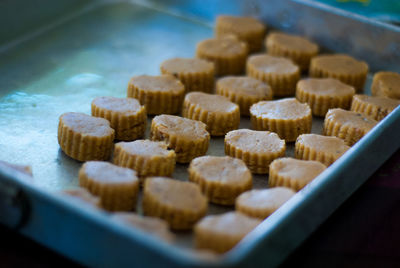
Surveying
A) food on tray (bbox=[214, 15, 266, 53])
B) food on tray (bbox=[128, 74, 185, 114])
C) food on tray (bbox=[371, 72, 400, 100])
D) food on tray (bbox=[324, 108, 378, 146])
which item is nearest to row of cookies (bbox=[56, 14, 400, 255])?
food on tray (bbox=[128, 74, 185, 114])

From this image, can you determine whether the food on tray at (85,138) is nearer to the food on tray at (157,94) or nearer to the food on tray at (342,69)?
the food on tray at (157,94)

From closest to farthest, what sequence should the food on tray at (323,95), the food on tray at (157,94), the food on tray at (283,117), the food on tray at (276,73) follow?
the food on tray at (283,117) → the food on tray at (157,94) → the food on tray at (323,95) → the food on tray at (276,73)

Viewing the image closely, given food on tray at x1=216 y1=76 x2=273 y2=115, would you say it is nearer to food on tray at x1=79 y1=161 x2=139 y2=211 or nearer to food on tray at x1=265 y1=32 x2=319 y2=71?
food on tray at x1=265 y1=32 x2=319 y2=71

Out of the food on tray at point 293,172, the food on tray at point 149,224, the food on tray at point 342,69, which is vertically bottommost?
the food on tray at point 149,224

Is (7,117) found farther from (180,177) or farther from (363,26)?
(363,26)

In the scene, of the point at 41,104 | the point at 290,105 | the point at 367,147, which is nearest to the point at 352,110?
the point at 290,105

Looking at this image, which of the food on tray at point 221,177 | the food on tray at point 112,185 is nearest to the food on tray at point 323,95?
the food on tray at point 221,177

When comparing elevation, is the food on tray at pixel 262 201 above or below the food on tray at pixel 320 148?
below
